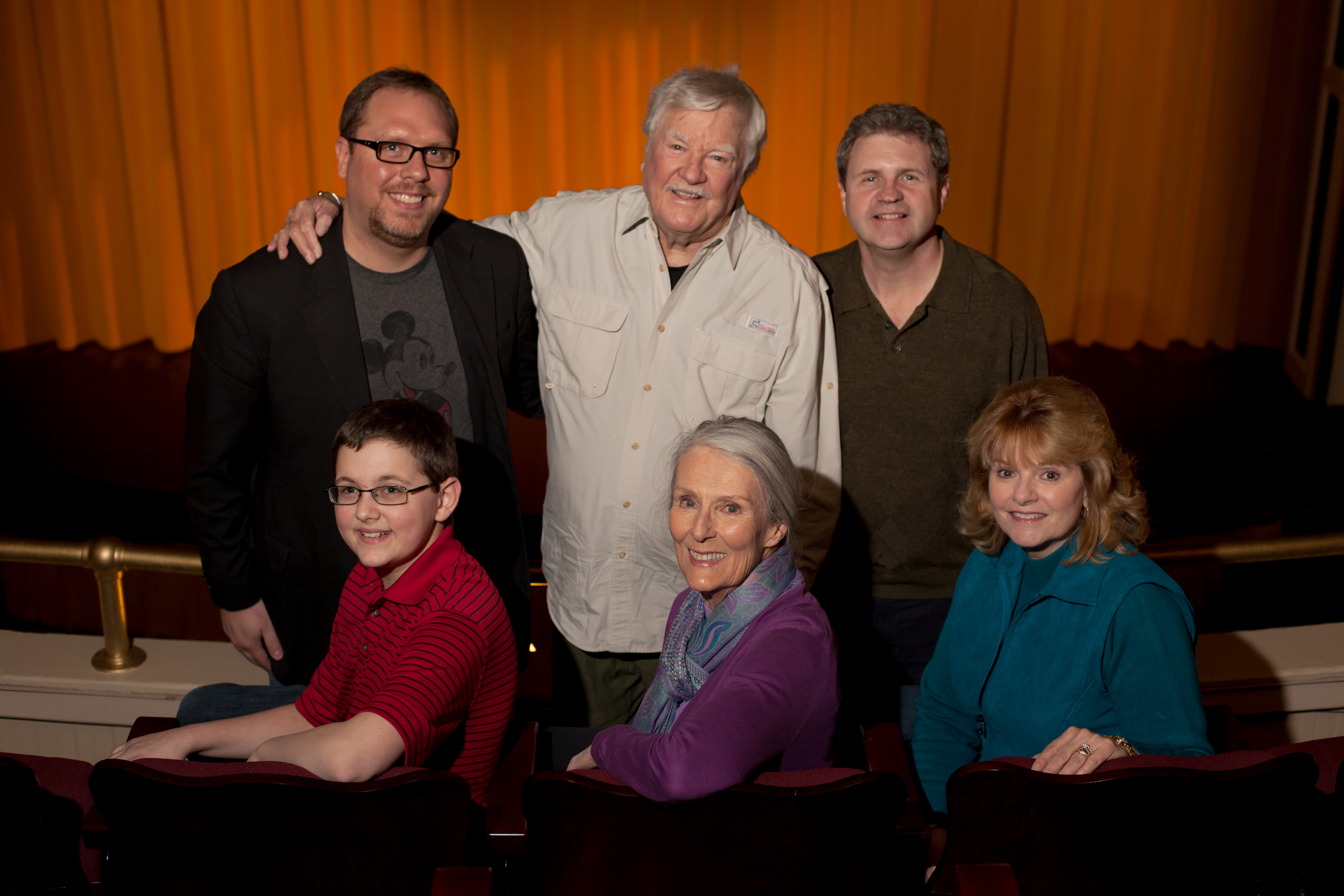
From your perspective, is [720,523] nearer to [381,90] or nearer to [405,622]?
[405,622]

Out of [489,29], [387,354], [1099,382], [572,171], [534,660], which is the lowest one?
[534,660]

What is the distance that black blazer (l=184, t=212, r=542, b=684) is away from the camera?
2.13 metres

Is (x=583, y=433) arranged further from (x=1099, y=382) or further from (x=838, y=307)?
(x=1099, y=382)

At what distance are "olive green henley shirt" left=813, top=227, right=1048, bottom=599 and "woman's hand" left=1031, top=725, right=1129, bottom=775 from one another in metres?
0.75

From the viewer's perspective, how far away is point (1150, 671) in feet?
5.33

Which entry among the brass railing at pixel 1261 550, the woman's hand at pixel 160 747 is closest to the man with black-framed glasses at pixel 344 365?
the woman's hand at pixel 160 747

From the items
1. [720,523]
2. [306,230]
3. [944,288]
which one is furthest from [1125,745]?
[306,230]

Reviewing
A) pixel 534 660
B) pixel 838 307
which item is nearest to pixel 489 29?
pixel 534 660

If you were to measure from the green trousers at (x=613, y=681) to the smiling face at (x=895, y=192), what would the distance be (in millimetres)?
1026

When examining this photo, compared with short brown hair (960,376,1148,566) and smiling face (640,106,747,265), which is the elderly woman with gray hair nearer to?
short brown hair (960,376,1148,566)

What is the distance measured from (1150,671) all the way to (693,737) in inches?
28.2

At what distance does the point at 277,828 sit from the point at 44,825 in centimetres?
43

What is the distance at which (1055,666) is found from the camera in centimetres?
175

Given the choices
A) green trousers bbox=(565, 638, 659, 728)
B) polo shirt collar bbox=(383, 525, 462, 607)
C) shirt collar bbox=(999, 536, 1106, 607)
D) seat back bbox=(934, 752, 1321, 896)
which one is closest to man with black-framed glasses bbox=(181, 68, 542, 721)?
green trousers bbox=(565, 638, 659, 728)
